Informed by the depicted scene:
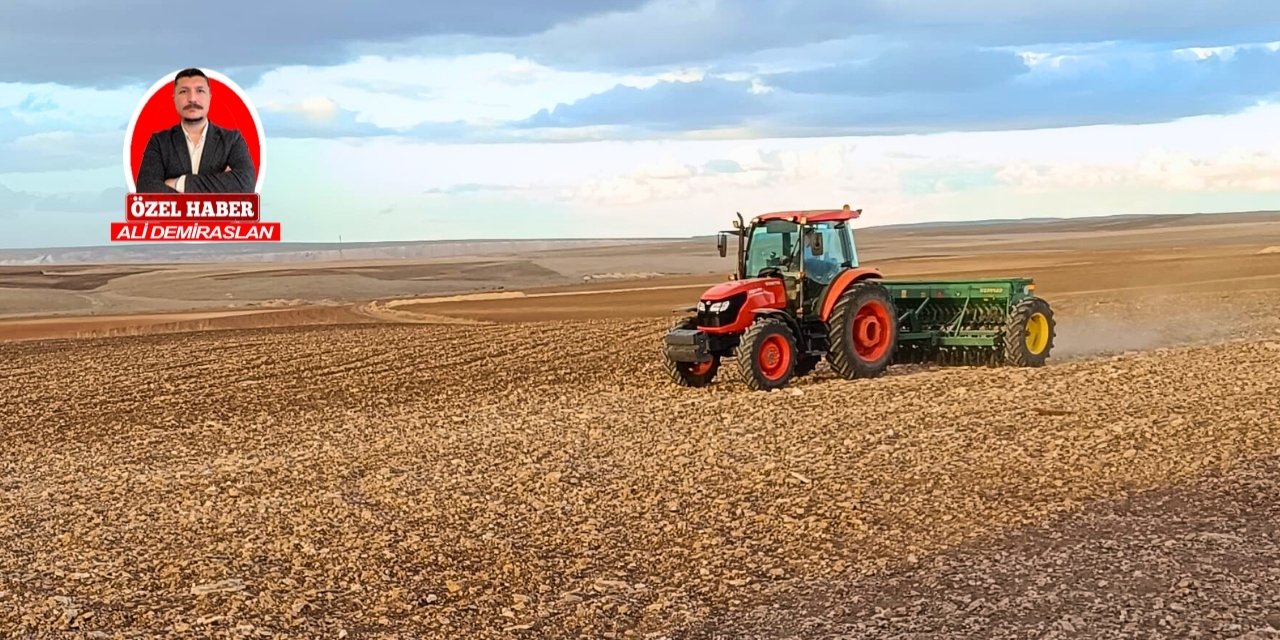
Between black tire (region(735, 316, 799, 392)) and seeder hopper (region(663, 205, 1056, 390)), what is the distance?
12mm

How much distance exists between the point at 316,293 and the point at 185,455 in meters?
42.2

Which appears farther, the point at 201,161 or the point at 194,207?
the point at 194,207

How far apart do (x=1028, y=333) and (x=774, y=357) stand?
3681mm

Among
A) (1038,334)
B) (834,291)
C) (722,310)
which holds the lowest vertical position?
(1038,334)

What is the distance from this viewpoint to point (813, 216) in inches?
623

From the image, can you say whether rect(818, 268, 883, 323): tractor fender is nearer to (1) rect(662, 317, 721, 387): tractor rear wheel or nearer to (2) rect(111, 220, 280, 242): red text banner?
(1) rect(662, 317, 721, 387): tractor rear wheel

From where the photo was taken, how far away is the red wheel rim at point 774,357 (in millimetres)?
15453

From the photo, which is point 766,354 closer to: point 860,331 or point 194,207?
point 860,331

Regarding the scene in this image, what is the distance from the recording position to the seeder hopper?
614 inches

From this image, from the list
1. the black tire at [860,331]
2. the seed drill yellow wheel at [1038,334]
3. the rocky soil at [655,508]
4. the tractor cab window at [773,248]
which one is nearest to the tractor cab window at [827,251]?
the tractor cab window at [773,248]

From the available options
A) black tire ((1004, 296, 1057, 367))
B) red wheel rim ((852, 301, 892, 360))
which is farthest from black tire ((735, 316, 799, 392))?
black tire ((1004, 296, 1057, 367))

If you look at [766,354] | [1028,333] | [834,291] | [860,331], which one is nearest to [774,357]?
[766,354]

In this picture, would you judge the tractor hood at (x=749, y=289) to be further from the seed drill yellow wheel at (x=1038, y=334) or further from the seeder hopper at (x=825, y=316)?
the seed drill yellow wheel at (x=1038, y=334)

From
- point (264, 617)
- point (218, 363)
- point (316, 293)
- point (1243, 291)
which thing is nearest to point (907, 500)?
point (264, 617)
